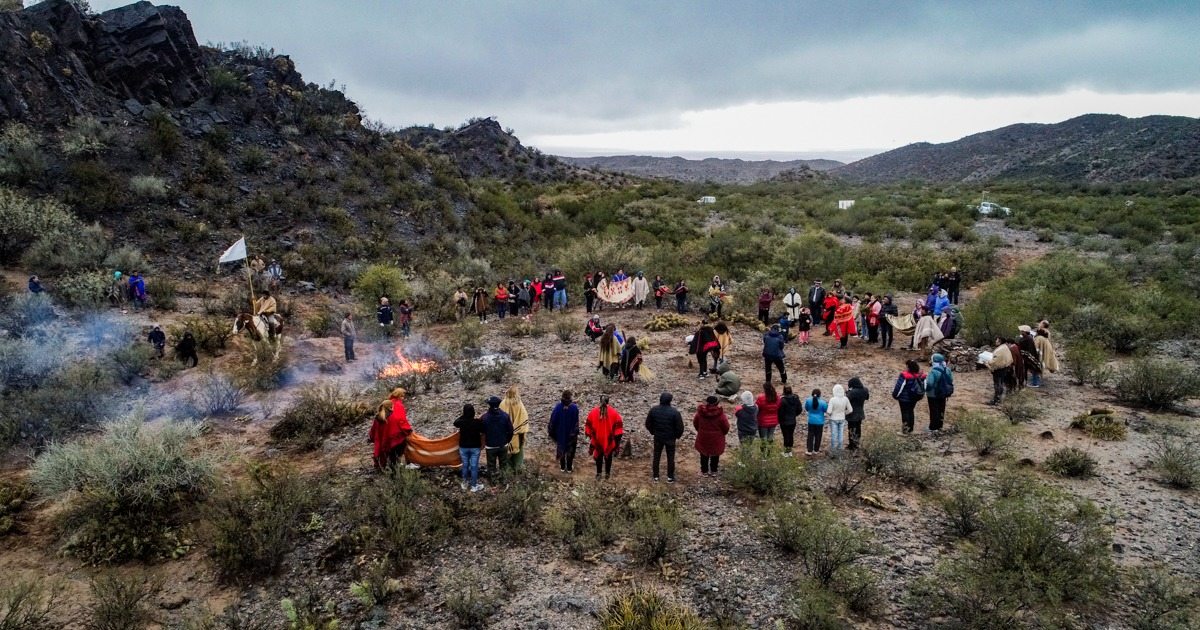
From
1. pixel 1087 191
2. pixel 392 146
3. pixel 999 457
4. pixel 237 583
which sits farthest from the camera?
pixel 1087 191

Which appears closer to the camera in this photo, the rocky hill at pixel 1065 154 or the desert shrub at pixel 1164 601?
the desert shrub at pixel 1164 601

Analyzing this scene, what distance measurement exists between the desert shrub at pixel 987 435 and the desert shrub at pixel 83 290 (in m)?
20.8

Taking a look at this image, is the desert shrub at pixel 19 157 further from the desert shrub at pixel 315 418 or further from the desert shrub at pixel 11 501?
the desert shrub at pixel 11 501

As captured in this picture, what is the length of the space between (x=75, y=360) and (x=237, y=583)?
982 centimetres

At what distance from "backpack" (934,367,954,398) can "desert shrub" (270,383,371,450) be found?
32.2ft

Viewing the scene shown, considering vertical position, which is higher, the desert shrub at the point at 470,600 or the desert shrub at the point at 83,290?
→ the desert shrub at the point at 83,290

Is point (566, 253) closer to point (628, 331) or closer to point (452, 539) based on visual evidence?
point (628, 331)

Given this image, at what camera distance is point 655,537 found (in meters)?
6.81

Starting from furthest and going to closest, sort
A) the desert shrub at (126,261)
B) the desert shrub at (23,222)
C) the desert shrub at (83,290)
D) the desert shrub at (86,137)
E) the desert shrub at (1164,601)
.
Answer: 1. the desert shrub at (86,137)
2. the desert shrub at (126,261)
3. the desert shrub at (23,222)
4. the desert shrub at (83,290)
5. the desert shrub at (1164,601)

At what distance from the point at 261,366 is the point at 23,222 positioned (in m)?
13.2

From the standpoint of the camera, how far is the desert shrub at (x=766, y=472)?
797 cm

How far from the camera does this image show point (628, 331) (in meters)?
18.1

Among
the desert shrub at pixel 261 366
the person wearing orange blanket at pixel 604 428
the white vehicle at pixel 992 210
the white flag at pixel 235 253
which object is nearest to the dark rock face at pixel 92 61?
the white flag at pixel 235 253

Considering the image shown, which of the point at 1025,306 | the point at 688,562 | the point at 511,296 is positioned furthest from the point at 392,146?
the point at 688,562
